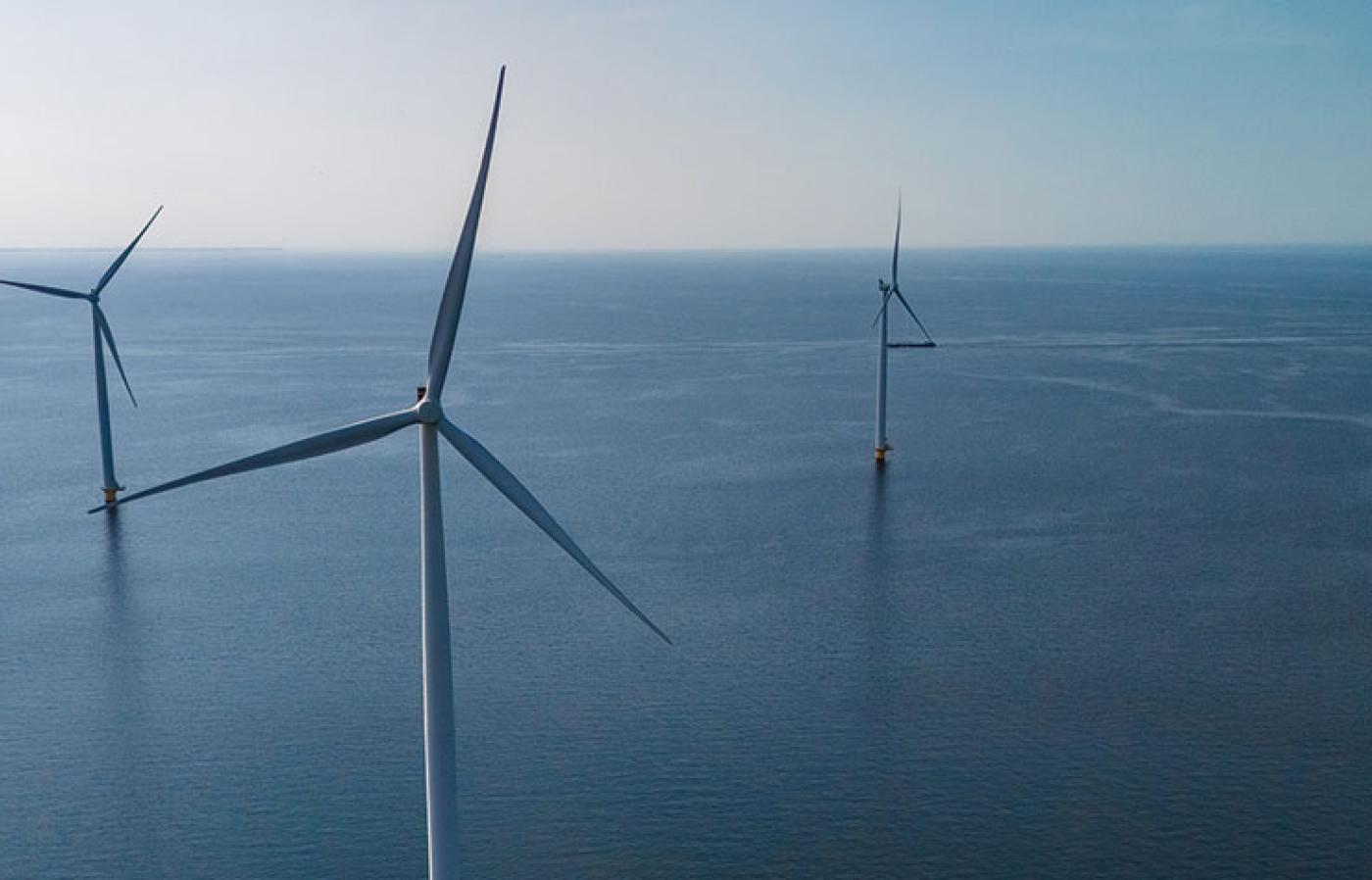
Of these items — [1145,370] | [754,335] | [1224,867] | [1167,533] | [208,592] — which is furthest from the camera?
[754,335]

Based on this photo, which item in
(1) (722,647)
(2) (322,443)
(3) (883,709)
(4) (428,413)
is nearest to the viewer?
(4) (428,413)

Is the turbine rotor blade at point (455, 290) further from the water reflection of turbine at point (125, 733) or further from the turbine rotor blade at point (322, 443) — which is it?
the water reflection of turbine at point (125, 733)

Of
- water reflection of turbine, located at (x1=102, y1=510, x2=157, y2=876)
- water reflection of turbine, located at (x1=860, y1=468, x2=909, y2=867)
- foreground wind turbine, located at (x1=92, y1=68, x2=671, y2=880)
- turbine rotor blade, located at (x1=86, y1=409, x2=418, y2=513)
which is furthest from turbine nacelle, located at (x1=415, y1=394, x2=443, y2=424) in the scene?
water reflection of turbine, located at (x1=860, y1=468, x2=909, y2=867)

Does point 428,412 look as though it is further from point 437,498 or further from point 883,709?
point 883,709

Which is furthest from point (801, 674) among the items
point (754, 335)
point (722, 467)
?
point (754, 335)

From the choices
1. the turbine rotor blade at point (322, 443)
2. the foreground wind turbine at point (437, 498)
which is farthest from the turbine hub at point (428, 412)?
the turbine rotor blade at point (322, 443)

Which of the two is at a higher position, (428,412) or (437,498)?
(428,412)

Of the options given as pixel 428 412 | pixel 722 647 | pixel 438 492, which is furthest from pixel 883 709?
pixel 428 412

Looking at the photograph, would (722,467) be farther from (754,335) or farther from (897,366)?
(754,335)
